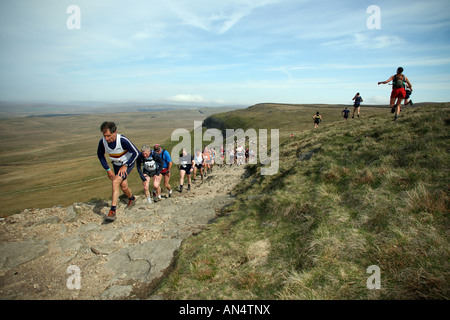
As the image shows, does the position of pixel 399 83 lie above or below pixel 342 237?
above

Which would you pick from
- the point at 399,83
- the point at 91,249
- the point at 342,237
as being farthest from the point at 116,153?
the point at 399,83

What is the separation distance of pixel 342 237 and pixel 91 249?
247 inches

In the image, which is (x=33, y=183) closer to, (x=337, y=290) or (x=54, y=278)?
(x=54, y=278)

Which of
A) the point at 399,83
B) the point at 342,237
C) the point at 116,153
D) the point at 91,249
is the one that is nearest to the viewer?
the point at 342,237

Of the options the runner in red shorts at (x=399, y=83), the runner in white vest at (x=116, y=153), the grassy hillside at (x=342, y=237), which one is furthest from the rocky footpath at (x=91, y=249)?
the runner in red shorts at (x=399, y=83)

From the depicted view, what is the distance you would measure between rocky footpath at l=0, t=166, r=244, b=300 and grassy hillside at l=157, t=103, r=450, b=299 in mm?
800

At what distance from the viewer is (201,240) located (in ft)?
20.2

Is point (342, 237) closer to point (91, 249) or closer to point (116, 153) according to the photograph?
point (91, 249)

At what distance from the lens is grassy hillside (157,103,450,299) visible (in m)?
3.34

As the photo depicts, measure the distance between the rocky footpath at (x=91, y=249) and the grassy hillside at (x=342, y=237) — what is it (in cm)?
80

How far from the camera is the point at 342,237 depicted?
4.41 m

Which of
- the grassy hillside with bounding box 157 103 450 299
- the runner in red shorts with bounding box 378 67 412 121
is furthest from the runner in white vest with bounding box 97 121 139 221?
the runner in red shorts with bounding box 378 67 412 121
